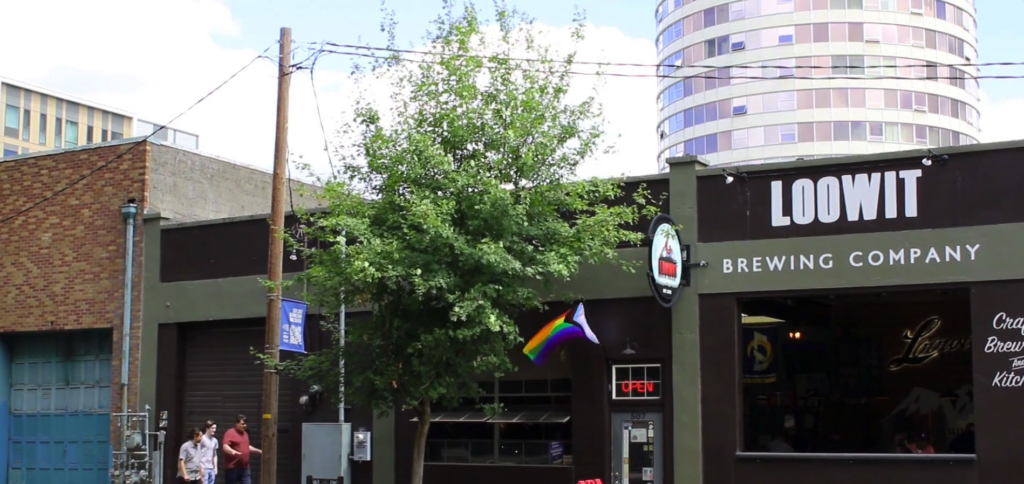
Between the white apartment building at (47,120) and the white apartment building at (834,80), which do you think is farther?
the white apartment building at (47,120)

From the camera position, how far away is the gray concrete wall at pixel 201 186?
901 inches

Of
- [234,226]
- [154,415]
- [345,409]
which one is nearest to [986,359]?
[345,409]

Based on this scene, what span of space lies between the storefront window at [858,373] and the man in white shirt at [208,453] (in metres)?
8.96

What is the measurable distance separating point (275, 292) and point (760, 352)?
327 inches

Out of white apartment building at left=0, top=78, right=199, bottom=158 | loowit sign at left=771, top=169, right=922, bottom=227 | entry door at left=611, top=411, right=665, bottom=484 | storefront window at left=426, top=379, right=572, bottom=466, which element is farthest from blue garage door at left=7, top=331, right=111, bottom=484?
white apartment building at left=0, top=78, right=199, bottom=158

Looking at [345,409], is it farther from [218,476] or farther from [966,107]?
[966,107]

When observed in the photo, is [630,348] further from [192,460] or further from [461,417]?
[192,460]

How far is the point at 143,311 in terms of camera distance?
72.7 ft

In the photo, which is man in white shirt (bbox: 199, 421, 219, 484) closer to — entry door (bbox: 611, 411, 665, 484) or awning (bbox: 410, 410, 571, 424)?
awning (bbox: 410, 410, 571, 424)

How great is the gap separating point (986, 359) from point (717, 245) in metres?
3.96

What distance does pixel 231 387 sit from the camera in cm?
2139

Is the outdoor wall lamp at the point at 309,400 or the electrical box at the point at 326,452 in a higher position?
the outdoor wall lamp at the point at 309,400

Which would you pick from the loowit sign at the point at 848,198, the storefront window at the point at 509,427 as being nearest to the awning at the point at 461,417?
the storefront window at the point at 509,427

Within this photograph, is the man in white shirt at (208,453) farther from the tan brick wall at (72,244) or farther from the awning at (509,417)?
the awning at (509,417)
